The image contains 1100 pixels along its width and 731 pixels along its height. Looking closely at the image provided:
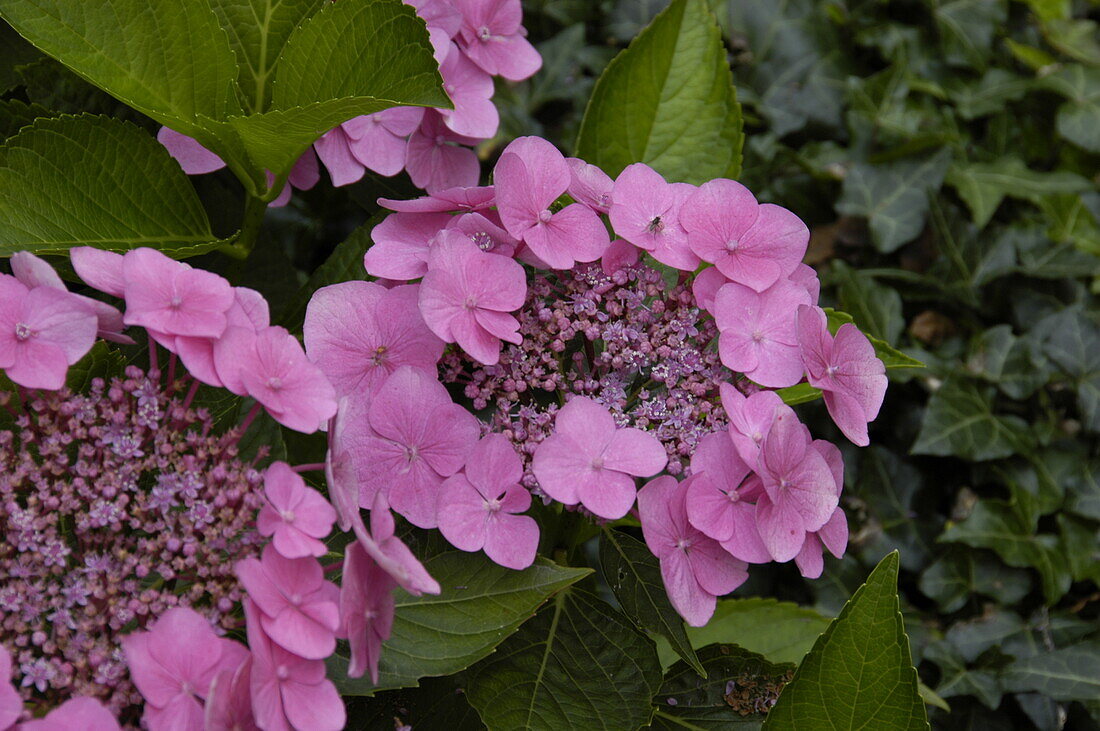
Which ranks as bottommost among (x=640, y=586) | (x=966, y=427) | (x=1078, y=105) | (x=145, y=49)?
(x=966, y=427)

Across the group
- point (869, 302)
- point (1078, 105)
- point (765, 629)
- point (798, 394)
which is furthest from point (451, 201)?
point (1078, 105)

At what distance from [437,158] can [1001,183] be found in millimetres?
1048

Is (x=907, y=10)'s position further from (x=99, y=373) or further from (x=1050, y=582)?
(x=99, y=373)

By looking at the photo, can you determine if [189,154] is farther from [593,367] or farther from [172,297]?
[593,367]

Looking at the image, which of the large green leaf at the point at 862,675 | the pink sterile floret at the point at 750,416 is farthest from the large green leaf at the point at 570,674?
the pink sterile floret at the point at 750,416

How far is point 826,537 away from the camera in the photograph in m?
0.74

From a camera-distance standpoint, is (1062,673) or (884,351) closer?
(884,351)

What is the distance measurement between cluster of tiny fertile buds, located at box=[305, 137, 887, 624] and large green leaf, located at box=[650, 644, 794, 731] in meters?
0.20

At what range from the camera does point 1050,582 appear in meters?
1.36

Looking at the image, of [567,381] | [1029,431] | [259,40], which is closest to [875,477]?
[1029,431]

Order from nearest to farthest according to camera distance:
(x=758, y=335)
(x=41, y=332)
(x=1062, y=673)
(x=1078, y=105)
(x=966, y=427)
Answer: (x=41, y=332)
(x=758, y=335)
(x=1062, y=673)
(x=966, y=427)
(x=1078, y=105)

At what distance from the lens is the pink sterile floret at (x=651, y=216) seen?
0.78 m

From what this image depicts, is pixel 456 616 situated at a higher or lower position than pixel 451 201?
lower

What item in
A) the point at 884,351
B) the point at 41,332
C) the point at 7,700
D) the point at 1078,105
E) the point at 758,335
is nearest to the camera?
the point at 7,700
